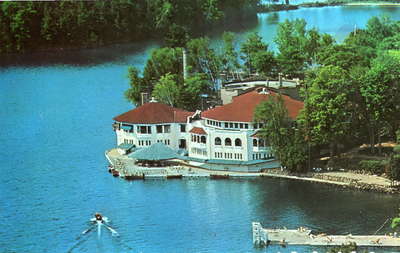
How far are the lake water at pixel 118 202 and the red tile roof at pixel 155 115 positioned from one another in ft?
10.6

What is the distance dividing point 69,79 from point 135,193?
44.8 m

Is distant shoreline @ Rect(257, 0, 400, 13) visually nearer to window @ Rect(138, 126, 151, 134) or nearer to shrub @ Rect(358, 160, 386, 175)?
window @ Rect(138, 126, 151, 134)

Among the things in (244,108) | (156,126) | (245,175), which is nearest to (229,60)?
(156,126)

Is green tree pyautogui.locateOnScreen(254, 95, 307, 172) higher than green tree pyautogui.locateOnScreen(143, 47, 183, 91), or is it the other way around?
green tree pyautogui.locateOnScreen(143, 47, 183, 91)

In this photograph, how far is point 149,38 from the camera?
15088 centimetres

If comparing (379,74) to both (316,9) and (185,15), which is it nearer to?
(185,15)

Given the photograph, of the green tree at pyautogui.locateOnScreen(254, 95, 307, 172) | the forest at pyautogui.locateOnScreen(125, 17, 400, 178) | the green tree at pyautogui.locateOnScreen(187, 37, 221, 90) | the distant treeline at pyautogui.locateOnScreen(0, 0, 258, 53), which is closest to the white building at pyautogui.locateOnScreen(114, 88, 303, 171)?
the green tree at pyautogui.locateOnScreen(254, 95, 307, 172)

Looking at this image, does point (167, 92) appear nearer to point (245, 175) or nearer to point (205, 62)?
point (205, 62)

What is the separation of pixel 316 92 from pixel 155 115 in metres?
11.1

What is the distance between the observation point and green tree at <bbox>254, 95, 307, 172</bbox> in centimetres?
7525

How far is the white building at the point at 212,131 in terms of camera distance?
7781cm

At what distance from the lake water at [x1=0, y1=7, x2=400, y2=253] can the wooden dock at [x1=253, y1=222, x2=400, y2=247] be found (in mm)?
721

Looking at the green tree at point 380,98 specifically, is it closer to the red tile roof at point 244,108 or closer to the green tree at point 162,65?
the red tile roof at point 244,108

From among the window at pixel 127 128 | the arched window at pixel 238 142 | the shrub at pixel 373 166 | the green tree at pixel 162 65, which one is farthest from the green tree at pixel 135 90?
the shrub at pixel 373 166
